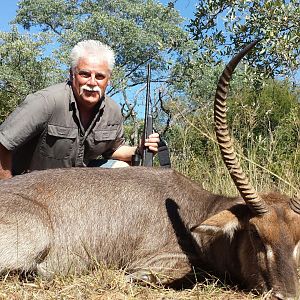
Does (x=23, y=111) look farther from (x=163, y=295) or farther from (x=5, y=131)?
(x=163, y=295)

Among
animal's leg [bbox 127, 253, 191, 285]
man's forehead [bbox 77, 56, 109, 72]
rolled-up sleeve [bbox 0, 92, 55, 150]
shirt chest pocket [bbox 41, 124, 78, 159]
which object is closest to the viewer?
animal's leg [bbox 127, 253, 191, 285]

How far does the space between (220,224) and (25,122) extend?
2.39 meters

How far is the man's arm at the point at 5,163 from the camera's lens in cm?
570

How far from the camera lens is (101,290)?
414 centimetres

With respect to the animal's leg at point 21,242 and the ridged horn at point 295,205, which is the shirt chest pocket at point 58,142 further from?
the ridged horn at point 295,205

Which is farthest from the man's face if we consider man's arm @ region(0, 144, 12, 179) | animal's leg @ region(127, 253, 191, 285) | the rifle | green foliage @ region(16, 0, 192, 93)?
green foliage @ region(16, 0, 192, 93)

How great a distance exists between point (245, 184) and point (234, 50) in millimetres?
3585

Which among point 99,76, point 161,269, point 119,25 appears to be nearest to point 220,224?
point 161,269

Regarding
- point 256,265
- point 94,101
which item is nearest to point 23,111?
point 94,101

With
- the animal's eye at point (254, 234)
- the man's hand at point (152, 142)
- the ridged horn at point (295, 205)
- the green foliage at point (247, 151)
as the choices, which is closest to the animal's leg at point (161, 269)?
the animal's eye at point (254, 234)

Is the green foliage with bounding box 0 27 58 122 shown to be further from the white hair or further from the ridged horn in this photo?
the ridged horn

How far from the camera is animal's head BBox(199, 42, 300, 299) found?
12.6 feet

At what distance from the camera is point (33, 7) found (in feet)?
103

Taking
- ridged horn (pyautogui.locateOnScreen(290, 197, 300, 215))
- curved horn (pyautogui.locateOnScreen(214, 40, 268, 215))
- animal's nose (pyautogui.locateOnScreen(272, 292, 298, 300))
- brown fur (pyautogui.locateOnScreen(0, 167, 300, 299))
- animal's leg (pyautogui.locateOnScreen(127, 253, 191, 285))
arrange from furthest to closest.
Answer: animal's leg (pyautogui.locateOnScreen(127, 253, 191, 285)) < brown fur (pyautogui.locateOnScreen(0, 167, 300, 299)) < ridged horn (pyautogui.locateOnScreen(290, 197, 300, 215)) < curved horn (pyautogui.locateOnScreen(214, 40, 268, 215)) < animal's nose (pyautogui.locateOnScreen(272, 292, 298, 300))
